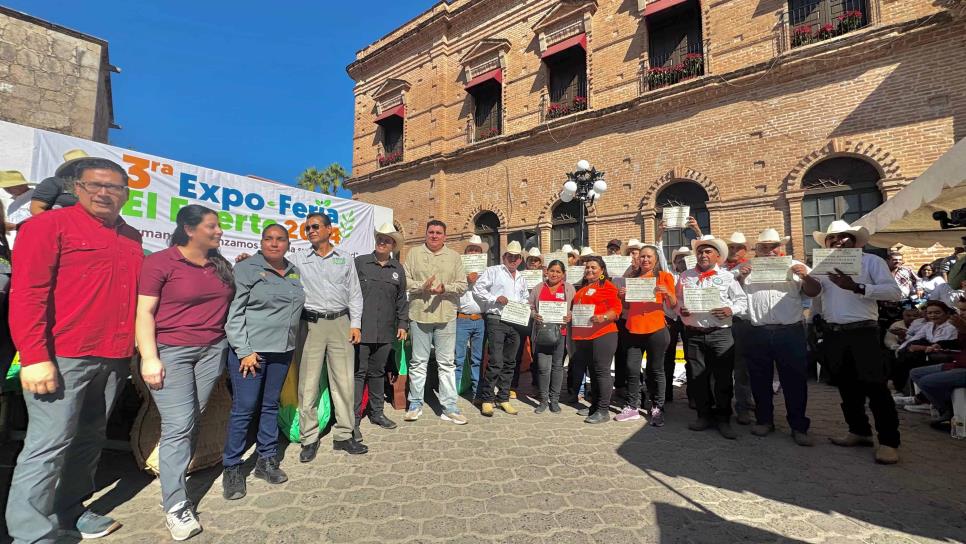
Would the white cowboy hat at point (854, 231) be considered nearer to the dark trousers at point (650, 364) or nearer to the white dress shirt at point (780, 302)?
the white dress shirt at point (780, 302)

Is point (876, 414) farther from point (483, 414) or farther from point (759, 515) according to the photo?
point (483, 414)

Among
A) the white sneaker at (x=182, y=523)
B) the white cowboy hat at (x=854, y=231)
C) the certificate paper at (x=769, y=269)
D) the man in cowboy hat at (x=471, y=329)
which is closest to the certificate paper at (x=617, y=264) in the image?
the certificate paper at (x=769, y=269)

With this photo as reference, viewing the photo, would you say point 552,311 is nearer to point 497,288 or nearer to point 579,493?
point 497,288

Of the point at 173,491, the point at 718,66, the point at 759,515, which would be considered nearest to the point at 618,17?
the point at 718,66

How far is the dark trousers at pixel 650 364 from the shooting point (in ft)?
14.6

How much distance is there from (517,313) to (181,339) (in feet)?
10.6

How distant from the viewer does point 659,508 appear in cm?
260

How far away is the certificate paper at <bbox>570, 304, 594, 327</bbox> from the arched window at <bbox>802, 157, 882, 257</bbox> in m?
7.86

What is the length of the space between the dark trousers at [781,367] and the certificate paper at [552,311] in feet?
6.40

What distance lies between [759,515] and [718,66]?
1154 cm

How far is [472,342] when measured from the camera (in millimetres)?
5082

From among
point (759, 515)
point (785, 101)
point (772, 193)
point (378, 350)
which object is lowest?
point (759, 515)

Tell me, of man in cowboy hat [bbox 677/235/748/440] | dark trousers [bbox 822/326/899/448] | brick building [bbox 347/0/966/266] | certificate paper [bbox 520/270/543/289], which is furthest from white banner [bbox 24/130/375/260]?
brick building [bbox 347/0/966/266]

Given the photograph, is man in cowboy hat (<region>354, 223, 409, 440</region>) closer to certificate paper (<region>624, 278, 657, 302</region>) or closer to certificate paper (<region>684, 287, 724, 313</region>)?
certificate paper (<region>624, 278, 657, 302</region>)
